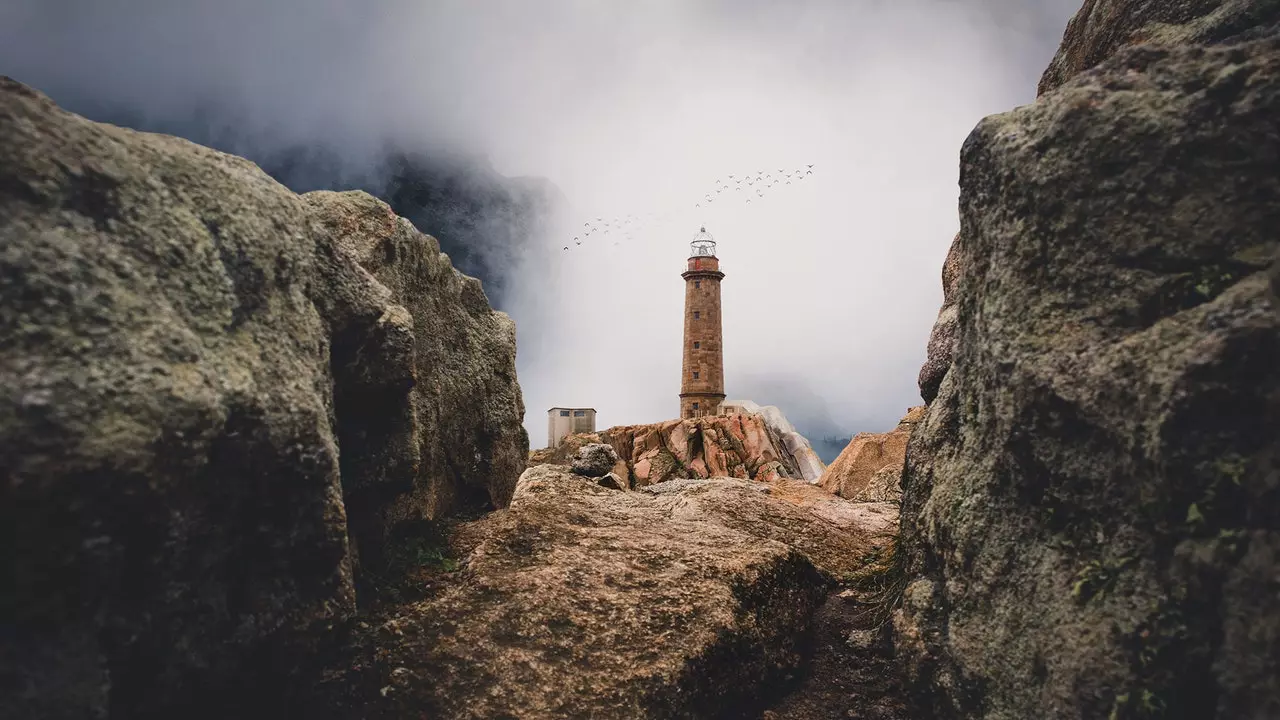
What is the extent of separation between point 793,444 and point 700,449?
9.25 m

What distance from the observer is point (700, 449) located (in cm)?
5797

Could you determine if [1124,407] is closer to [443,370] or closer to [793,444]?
[443,370]

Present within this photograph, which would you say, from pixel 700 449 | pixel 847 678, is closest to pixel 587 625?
pixel 847 678

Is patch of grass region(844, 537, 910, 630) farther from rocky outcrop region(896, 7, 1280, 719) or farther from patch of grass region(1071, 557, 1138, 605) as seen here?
patch of grass region(1071, 557, 1138, 605)

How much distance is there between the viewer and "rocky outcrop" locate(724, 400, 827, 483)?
197 ft

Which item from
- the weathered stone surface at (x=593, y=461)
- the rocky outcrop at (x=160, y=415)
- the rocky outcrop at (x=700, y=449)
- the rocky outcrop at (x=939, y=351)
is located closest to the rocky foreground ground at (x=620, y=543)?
the rocky outcrop at (x=160, y=415)

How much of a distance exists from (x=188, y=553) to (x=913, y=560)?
18.3 feet

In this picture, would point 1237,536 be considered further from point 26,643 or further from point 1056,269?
point 26,643

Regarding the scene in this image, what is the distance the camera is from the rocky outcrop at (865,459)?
2061cm

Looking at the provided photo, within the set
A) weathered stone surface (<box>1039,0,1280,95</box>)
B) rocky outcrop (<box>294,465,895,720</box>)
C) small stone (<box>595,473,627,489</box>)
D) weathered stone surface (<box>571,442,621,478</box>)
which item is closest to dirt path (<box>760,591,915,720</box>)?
rocky outcrop (<box>294,465,895,720</box>)

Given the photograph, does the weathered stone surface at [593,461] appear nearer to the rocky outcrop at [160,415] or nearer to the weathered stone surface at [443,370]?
the weathered stone surface at [443,370]

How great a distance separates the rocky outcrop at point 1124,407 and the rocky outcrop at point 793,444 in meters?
52.9

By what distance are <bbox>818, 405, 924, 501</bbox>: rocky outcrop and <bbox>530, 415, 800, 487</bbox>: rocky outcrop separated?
30334 millimetres

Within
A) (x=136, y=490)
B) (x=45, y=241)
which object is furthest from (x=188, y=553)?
(x=45, y=241)
